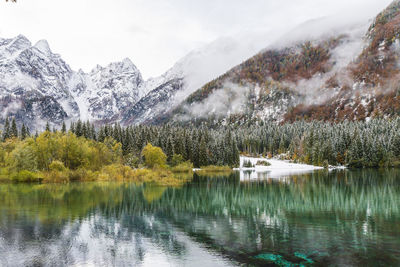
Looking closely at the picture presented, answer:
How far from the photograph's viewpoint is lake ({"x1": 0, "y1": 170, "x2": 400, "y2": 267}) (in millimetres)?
20609

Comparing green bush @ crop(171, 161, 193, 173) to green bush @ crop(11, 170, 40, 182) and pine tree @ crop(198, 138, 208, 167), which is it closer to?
pine tree @ crop(198, 138, 208, 167)

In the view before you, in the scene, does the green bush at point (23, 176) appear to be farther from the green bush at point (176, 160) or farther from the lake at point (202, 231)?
the green bush at point (176, 160)

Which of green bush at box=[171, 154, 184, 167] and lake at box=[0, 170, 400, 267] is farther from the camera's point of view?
green bush at box=[171, 154, 184, 167]

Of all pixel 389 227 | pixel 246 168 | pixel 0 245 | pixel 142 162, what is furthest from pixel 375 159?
pixel 0 245

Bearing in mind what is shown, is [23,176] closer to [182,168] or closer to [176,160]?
[182,168]

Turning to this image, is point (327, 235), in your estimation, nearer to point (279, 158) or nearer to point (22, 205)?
point (22, 205)

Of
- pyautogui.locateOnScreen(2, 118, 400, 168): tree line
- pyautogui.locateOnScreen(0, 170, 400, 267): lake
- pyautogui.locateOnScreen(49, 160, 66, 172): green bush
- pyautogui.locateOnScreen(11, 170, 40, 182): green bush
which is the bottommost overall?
pyautogui.locateOnScreen(0, 170, 400, 267): lake

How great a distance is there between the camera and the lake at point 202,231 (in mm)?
20609

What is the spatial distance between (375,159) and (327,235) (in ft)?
399

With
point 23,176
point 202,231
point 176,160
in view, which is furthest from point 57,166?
point 202,231

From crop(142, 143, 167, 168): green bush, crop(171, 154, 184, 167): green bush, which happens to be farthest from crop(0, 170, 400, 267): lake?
crop(171, 154, 184, 167): green bush

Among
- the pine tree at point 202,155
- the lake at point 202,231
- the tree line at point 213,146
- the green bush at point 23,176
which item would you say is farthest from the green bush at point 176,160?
the lake at point 202,231

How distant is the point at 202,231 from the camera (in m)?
28.0

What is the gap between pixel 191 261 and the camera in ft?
66.7
